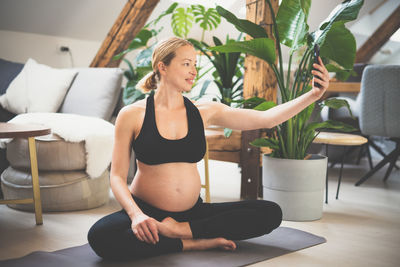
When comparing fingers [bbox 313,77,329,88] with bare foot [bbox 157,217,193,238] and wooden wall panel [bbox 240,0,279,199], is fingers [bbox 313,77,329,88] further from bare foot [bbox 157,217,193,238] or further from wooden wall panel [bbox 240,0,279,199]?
wooden wall panel [bbox 240,0,279,199]

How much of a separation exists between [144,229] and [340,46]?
1.33 metres

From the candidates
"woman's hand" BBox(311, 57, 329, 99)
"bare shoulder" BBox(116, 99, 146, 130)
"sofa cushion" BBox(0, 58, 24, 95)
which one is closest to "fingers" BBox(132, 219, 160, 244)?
"bare shoulder" BBox(116, 99, 146, 130)

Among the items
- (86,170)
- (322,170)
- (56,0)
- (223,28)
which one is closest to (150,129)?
(86,170)

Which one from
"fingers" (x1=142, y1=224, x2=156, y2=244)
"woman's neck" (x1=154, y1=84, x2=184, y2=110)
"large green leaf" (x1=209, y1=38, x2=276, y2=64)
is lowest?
"fingers" (x1=142, y1=224, x2=156, y2=244)

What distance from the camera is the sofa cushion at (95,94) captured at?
3.26m

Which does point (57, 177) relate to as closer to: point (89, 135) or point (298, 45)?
point (89, 135)

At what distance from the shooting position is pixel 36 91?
341 centimetres

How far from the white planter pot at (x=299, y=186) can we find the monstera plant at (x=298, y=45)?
0.09 m

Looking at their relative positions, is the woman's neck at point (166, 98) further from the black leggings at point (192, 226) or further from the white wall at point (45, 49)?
the white wall at point (45, 49)

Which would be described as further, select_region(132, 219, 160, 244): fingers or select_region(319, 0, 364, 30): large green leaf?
select_region(319, 0, 364, 30): large green leaf

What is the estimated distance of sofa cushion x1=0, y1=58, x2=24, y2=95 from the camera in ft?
11.7

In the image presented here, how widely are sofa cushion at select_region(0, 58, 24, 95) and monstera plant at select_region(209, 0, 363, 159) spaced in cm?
213

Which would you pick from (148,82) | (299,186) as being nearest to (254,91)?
(299,186)

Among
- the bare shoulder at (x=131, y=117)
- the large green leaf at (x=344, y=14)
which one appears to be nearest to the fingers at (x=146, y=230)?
the bare shoulder at (x=131, y=117)
